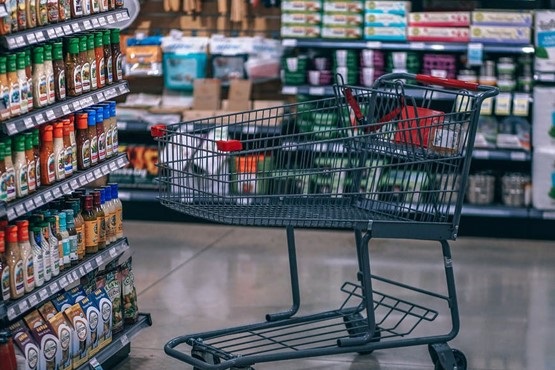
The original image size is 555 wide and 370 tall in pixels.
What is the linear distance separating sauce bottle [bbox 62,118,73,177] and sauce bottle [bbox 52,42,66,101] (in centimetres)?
11

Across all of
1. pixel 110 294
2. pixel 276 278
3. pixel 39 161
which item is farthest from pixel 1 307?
pixel 276 278

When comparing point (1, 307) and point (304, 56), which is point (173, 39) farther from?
point (1, 307)

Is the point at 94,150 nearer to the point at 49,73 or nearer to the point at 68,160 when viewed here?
the point at 68,160

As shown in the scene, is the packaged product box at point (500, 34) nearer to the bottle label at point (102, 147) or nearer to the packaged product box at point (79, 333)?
the bottle label at point (102, 147)

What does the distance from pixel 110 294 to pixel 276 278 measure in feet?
5.79

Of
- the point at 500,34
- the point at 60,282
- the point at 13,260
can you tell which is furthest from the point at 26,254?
the point at 500,34

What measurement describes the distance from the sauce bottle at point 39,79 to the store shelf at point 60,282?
2.32ft

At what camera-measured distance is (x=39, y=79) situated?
A: 4363 millimetres

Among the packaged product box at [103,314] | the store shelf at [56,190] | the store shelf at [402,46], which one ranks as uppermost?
the store shelf at [402,46]

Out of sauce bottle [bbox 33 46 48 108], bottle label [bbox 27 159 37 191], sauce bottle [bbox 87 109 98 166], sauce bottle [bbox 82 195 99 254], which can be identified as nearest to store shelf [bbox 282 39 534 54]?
sauce bottle [bbox 87 109 98 166]

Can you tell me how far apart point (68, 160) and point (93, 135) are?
27cm

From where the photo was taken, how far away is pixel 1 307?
4.03m

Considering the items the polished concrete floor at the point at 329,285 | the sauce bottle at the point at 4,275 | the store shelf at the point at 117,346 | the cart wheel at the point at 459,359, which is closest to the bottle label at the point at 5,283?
the sauce bottle at the point at 4,275

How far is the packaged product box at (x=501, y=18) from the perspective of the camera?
723 cm
